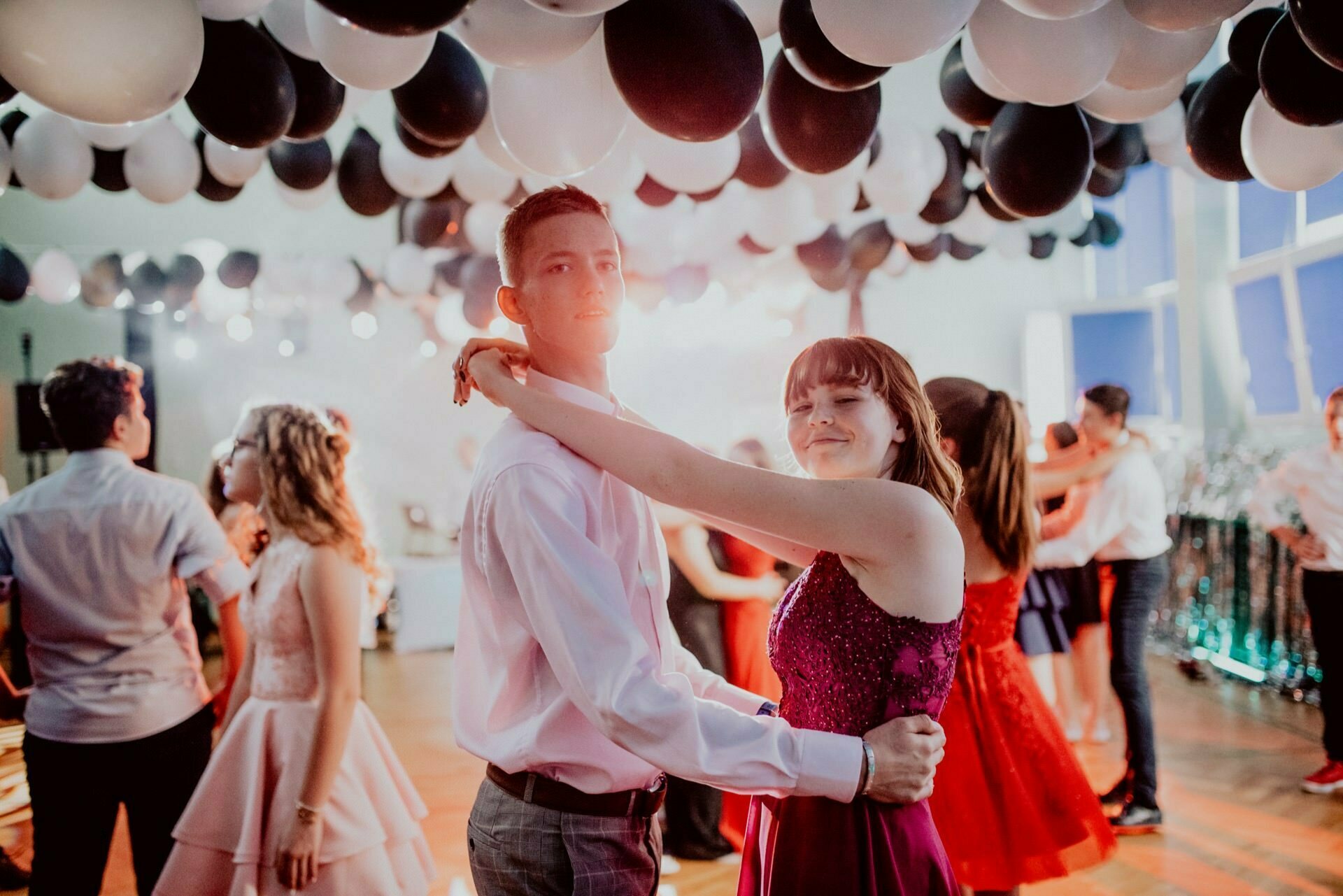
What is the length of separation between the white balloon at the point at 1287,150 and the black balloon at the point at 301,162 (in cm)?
292

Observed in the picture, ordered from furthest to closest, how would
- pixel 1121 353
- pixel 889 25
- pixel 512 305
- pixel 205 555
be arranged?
pixel 1121 353 < pixel 205 555 < pixel 889 25 < pixel 512 305

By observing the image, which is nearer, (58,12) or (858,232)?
(58,12)

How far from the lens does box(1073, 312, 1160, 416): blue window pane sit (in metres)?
8.48

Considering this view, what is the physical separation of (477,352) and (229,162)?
8.17 ft

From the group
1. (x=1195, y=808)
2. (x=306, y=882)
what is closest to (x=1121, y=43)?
(x=306, y=882)

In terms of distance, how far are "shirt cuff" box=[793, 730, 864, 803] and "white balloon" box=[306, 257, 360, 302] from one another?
5605 millimetres

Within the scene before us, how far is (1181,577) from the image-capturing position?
6.20 metres

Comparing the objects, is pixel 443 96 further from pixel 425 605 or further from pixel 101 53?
pixel 425 605

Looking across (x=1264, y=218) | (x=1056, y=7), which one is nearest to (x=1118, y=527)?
(x=1056, y=7)

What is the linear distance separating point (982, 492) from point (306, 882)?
1.71 meters

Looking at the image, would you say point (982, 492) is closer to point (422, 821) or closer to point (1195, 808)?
point (1195, 808)

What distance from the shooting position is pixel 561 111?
2.39m

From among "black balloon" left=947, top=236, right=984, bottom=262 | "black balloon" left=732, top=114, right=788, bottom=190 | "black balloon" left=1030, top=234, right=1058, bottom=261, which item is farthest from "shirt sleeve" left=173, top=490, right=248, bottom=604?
"black balloon" left=1030, top=234, right=1058, bottom=261

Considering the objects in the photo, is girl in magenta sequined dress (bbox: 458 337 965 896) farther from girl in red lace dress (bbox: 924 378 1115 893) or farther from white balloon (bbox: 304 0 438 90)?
white balloon (bbox: 304 0 438 90)
